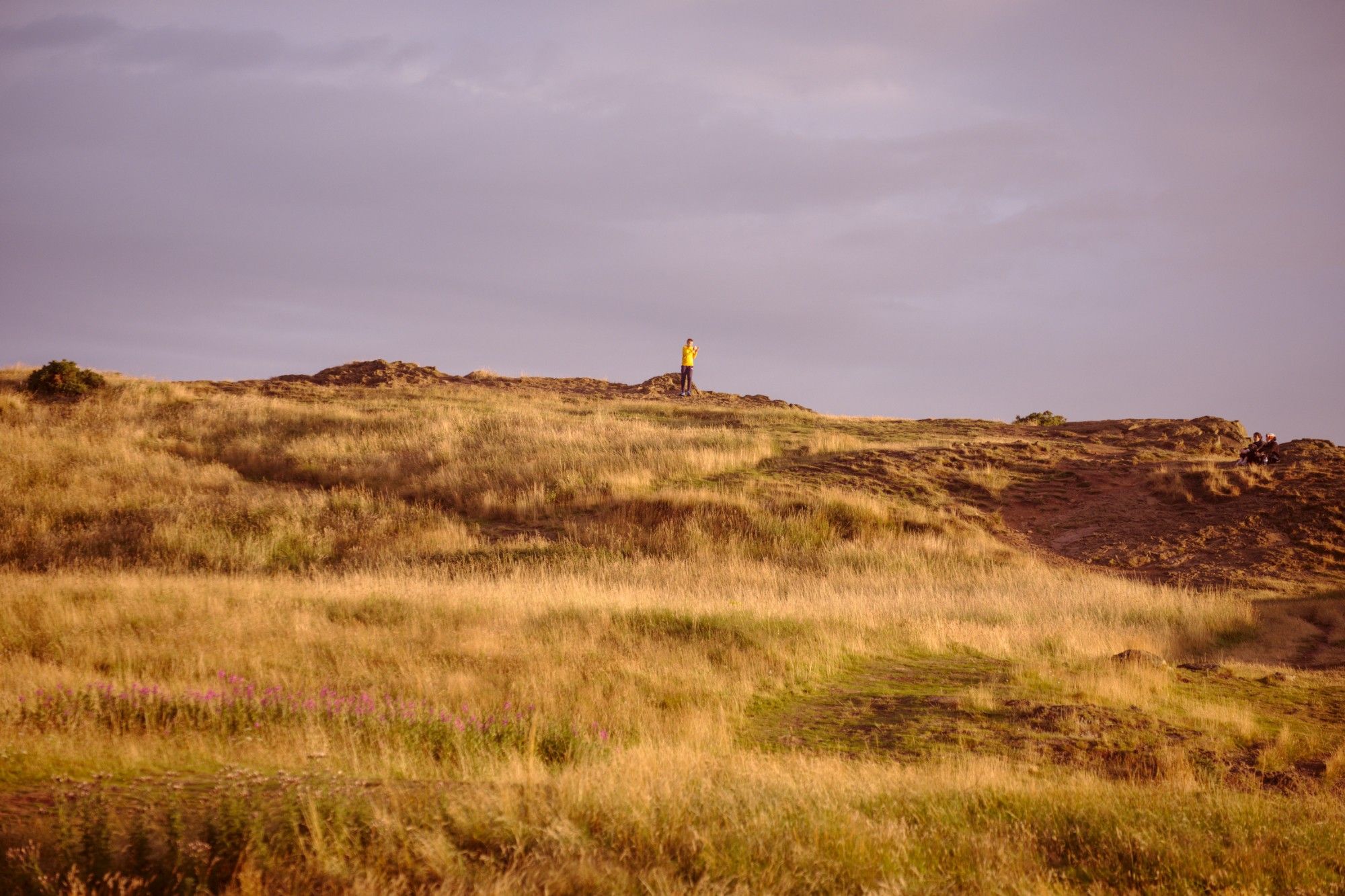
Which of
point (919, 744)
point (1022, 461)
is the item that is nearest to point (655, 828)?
point (919, 744)

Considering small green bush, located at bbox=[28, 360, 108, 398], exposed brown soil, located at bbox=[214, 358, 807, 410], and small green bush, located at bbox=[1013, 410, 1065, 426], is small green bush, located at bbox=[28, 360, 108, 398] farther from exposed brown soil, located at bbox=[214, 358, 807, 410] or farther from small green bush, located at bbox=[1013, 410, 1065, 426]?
small green bush, located at bbox=[1013, 410, 1065, 426]

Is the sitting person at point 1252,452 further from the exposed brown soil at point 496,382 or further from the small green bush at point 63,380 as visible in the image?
the small green bush at point 63,380

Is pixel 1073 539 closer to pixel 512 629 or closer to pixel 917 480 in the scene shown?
pixel 917 480

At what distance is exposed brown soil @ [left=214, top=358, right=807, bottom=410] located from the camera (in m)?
40.3

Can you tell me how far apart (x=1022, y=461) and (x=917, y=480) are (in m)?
4.86

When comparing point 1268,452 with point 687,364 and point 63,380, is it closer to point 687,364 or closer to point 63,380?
point 687,364

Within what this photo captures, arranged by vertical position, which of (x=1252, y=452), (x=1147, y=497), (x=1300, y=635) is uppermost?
(x=1252, y=452)

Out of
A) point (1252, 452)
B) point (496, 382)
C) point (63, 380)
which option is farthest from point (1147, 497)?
point (63, 380)

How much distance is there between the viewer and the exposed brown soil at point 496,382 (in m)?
40.3

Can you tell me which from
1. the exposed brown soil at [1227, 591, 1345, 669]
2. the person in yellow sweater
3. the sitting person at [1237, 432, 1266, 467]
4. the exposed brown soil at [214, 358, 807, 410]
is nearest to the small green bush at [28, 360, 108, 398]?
the exposed brown soil at [214, 358, 807, 410]

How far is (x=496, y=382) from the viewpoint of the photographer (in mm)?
43125

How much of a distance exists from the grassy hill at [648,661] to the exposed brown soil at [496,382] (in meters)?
11.1

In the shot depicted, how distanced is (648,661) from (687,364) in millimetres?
30411

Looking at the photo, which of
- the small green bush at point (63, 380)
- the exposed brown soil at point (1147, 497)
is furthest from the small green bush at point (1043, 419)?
the small green bush at point (63, 380)
